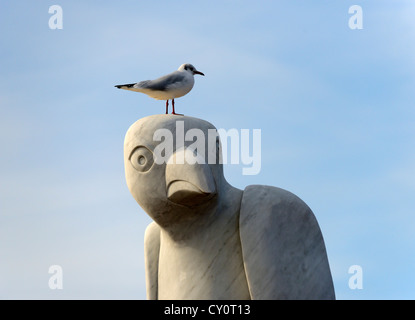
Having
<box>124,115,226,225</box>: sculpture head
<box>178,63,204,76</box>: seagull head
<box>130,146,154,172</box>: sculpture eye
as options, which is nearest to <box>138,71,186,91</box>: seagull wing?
<box>178,63,204,76</box>: seagull head

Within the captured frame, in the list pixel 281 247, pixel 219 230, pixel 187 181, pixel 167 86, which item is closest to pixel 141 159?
pixel 187 181

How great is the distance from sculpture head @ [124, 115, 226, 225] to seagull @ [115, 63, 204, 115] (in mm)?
327

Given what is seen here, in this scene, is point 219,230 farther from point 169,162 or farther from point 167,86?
point 167,86

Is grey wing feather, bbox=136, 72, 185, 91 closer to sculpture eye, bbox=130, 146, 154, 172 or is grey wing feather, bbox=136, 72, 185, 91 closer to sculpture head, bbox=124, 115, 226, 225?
sculpture head, bbox=124, 115, 226, 225

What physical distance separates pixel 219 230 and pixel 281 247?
2.54 feet

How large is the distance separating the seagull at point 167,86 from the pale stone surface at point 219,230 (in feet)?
1.09

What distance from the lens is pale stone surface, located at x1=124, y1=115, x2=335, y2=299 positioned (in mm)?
8805

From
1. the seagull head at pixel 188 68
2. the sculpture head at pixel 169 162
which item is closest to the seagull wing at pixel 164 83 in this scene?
the seagull head at pixel 188 68

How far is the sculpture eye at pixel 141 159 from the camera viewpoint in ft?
29.8

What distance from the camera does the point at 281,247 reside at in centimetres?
891

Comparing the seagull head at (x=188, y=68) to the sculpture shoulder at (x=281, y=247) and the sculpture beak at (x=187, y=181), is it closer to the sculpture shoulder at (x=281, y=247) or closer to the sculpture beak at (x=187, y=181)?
the sculpture beak at (x=187, y=181)
